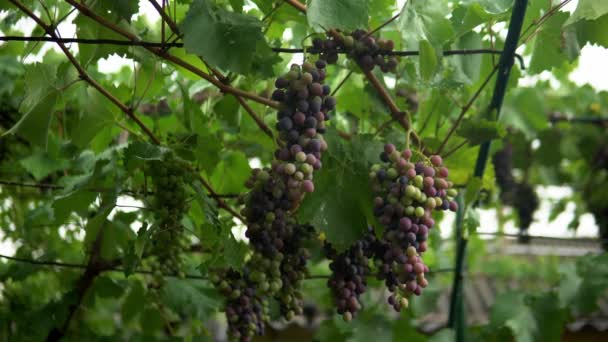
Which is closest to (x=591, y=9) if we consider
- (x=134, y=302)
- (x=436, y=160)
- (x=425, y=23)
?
(x=425, y=23)

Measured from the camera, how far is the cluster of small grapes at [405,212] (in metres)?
1.12

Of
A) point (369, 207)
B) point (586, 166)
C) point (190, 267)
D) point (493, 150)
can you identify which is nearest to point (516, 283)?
point (586, 166)

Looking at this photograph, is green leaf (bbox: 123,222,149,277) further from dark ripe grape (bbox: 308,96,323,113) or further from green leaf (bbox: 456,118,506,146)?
green leaf (bbox: 456,118,506,146)

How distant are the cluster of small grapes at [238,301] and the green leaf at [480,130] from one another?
24.8 inches

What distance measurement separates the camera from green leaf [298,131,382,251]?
1.20 metres

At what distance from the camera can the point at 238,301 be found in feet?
4.55

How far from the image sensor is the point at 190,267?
72.7 inches

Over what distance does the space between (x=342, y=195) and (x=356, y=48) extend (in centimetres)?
32

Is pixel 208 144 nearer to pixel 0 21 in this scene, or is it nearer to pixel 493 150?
pixel 0 21

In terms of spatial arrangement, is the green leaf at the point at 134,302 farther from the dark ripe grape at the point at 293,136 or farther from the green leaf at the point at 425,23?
the green leaf at the point at 425,23

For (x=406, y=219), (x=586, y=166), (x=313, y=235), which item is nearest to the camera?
(x=406, y=219)

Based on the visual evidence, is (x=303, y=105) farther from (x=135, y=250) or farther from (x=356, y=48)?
(x=135, y=250)

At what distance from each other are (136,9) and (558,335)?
1.55 metres

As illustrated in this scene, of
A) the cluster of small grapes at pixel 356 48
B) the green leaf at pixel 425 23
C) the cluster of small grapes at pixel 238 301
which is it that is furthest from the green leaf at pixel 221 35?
the cluster of small grapes at pixel 238 301
